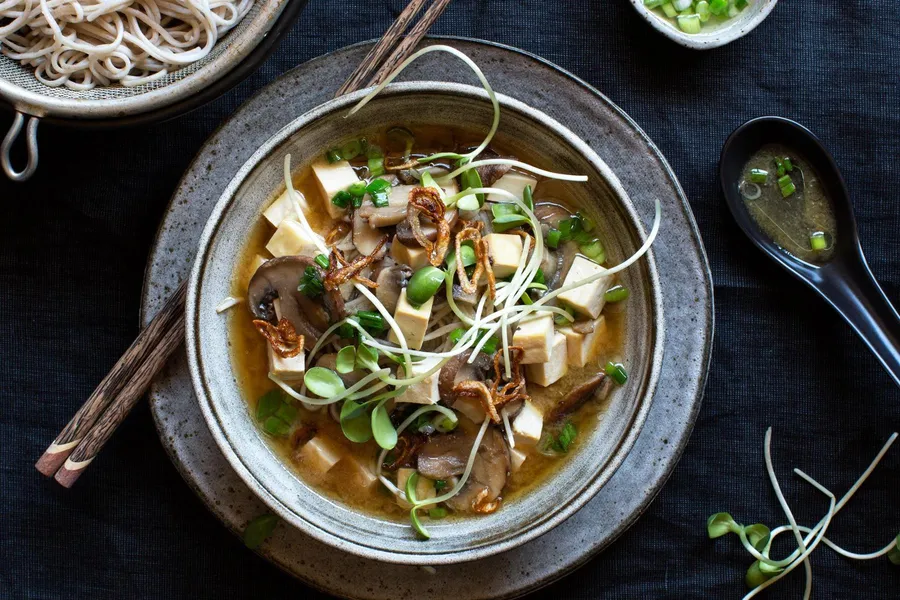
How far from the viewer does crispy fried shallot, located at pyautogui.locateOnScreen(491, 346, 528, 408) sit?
2225mm

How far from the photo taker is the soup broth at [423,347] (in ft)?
7.58

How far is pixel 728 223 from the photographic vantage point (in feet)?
8.57

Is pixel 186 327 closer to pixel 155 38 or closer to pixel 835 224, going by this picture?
pixel 155 38

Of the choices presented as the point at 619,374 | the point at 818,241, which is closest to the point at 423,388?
the point at 619,374

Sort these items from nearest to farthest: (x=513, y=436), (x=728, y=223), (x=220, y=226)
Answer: (x=220, y=226), (x=513, y=436), (x=728, y=223)

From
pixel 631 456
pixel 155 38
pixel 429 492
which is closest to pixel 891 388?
pixel 631 456

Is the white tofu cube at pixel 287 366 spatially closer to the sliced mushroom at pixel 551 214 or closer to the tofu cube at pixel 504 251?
the tofu cube at pixel 504 251

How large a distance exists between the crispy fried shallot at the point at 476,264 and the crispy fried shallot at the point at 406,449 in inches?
19.3

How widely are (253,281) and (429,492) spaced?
0.84 metres

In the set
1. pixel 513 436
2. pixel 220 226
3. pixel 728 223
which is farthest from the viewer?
pixel 728 223

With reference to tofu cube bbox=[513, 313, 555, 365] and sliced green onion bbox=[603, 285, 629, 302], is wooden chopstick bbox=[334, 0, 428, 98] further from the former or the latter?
sliced green onion bbox=[603, 285, 629, 302]

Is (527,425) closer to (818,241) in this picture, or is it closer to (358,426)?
(358,426)

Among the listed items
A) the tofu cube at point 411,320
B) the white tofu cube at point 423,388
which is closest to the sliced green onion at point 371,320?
→ the tofu cube at point 411,320

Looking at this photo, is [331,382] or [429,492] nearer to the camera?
[331,382]
